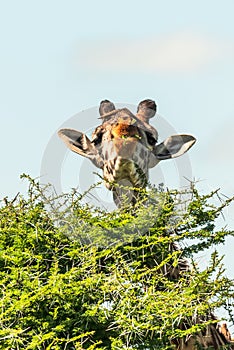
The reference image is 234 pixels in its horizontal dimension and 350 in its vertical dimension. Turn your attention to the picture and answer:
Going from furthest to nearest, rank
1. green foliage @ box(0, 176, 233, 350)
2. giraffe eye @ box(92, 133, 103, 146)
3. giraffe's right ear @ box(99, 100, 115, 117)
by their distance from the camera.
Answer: giraffe's right ear @ box(99, 100, 115, 117) < giraffe eye @ box(92, 133, 103, 146) < green foliage @ box(0, 176, 233, 350)

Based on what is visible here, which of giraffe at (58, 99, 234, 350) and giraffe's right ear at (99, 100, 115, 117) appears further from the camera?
giraffe's right ear at (99, 100, 115, 117)

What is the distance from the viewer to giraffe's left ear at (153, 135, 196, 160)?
10.1m

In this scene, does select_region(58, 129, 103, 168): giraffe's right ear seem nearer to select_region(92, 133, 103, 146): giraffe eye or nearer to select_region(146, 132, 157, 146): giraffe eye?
select_region(92, 133, 103, 146): giraffe eye

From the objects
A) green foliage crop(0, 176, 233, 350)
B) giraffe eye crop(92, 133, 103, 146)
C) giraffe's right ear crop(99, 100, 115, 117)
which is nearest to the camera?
green foliage crop(0, 176, 233, 350)

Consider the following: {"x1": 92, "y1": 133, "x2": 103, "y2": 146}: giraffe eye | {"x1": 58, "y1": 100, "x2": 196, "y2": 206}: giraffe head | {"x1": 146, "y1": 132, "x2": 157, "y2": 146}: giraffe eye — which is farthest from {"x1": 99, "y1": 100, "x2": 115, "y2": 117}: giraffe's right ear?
{"x1": 146, "y1": 132, "x2": 157, "y2": 146}: giraffe eye

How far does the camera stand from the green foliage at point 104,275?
8.52m

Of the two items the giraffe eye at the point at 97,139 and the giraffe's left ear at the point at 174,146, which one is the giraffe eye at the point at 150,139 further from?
the giraffe eye at the point at 97,139

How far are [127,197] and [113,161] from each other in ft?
1.23

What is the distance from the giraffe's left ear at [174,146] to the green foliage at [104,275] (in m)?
0.65

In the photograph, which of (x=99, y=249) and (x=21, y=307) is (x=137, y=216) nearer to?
(x=99, y=249)

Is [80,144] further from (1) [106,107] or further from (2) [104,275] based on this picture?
(2) [104,275]

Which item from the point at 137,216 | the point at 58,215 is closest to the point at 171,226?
the point at 137,216

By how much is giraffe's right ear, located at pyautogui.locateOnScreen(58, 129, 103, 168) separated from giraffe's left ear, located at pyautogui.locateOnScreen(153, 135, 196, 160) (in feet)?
1.70

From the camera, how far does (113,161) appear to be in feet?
31.0
